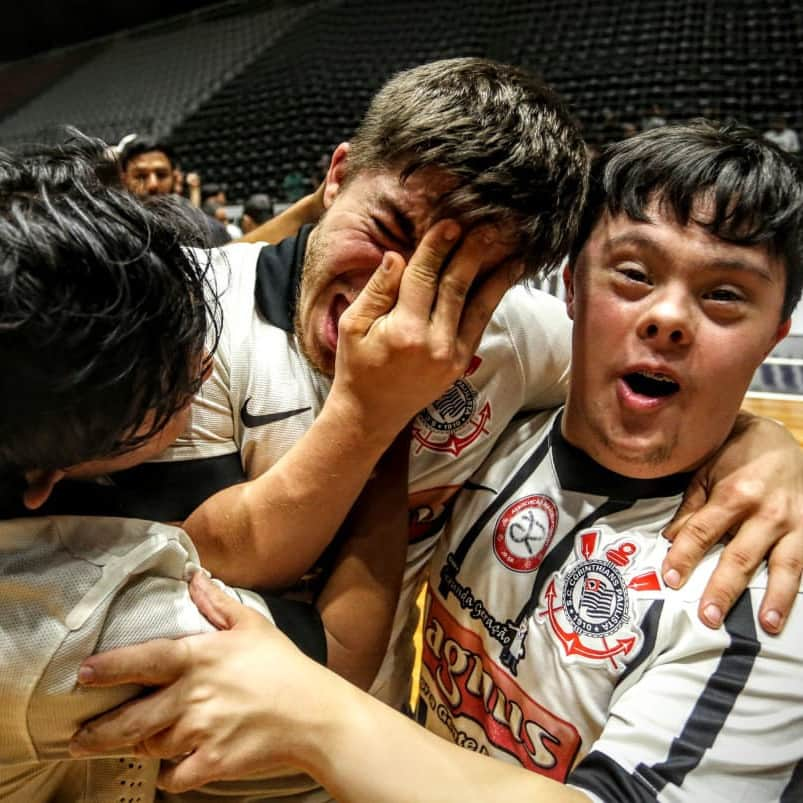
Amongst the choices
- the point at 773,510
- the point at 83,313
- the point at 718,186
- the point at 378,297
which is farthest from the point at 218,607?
the point at 718,186

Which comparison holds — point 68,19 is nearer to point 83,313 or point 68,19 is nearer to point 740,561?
point 83,313

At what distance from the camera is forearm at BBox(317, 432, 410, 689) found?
1.17 meters

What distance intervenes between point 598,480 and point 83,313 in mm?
894

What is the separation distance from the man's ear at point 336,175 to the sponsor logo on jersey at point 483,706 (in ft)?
2.63

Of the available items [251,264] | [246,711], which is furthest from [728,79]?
[246,711]

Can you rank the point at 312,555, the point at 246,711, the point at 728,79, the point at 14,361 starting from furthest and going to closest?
the point at 728,79 → the point at 312,555 → the point at 246,711 → the point at 14,361

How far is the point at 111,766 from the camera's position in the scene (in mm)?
926

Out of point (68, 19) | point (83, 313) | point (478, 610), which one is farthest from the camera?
point (68, 19)

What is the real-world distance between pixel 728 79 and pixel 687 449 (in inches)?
367

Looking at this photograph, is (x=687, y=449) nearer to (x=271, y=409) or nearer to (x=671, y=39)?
(x=271, y=409)

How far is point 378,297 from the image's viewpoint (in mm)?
1110

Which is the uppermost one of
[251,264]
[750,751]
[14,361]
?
[14,361]

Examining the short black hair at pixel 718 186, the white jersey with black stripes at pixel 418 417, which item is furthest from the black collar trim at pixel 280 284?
the short black hair at pixel 718 186

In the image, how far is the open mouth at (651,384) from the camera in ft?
3.93
